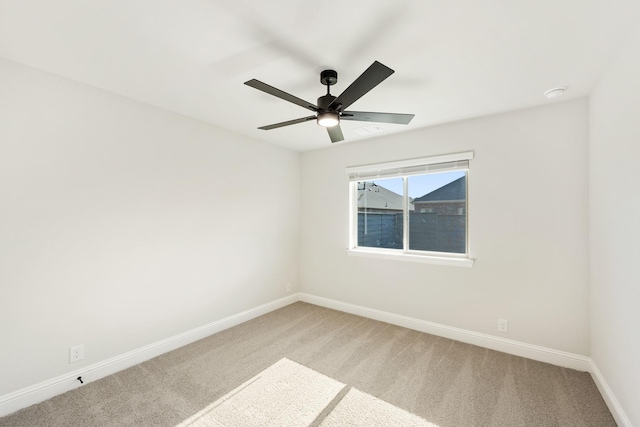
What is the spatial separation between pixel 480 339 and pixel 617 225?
1.62 meters

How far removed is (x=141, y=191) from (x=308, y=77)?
1848 mm

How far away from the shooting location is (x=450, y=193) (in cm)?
313

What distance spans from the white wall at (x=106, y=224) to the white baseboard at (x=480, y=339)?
1552 mm

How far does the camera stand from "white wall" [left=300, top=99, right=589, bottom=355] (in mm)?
2396

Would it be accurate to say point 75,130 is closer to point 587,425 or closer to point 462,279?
point 462,279

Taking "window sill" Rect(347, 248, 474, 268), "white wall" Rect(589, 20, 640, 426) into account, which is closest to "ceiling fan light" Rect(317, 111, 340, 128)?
"white wall" Rect(589, 20, 640, 426)

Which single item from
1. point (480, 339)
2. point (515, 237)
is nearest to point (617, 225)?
point (515, 237)

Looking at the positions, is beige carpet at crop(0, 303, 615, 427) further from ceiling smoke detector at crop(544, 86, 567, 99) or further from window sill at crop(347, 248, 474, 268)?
ceiling smoke detector at crop(544, 86, 567, 99)

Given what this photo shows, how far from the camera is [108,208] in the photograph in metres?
2.34

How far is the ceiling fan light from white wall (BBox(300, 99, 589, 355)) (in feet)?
5.36

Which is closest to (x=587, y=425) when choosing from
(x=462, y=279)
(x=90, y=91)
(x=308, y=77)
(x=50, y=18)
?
(x=462, y=279)

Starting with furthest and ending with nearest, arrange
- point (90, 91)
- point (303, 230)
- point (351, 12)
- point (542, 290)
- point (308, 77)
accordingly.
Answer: point (303, 230) → point (542, 290) → point (90, 91) → point (308, 77) → point (351, 12)

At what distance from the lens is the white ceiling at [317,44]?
1.41 metres

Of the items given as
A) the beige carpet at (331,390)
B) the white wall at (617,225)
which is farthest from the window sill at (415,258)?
the white wall at (617,225)
